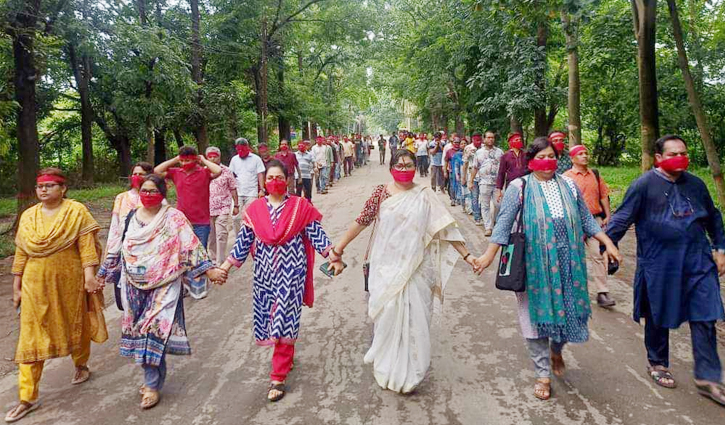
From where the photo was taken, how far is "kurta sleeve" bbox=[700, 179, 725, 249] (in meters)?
3.85

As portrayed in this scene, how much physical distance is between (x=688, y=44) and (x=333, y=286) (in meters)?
16.2

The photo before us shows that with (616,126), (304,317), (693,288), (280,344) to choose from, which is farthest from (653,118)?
(616,126)

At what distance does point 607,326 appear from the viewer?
5.18 m

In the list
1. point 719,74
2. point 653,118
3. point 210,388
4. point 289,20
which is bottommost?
point 210,388

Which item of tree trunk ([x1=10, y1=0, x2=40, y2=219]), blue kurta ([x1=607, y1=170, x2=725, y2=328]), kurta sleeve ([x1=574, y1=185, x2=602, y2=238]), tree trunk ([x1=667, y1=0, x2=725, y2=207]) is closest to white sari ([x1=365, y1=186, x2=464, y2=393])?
kurta sleeve ([x1=574, y1=185, x2=602, y2=238])

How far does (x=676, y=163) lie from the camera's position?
3797 mm

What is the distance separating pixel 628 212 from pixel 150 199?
3682mm

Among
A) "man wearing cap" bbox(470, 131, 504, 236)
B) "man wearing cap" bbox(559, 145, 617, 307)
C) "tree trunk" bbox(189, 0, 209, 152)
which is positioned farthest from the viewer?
"tree trunk" bbox(189, 0, 209, 152)

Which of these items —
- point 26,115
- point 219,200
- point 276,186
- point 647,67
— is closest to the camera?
point 276,186

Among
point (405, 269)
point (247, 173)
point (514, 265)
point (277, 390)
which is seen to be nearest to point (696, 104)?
point (514, 265)

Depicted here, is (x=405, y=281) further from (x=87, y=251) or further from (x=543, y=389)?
(x=87, y=251)

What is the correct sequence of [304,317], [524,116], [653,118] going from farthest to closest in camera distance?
[524,116] → [653,118] → [304,317]

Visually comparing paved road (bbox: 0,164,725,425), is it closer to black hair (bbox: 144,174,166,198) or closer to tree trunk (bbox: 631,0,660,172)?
black hair (bbox: 144,174,166,198)

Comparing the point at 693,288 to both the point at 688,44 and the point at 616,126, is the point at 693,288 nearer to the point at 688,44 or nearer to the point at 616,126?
the point at 688,44
